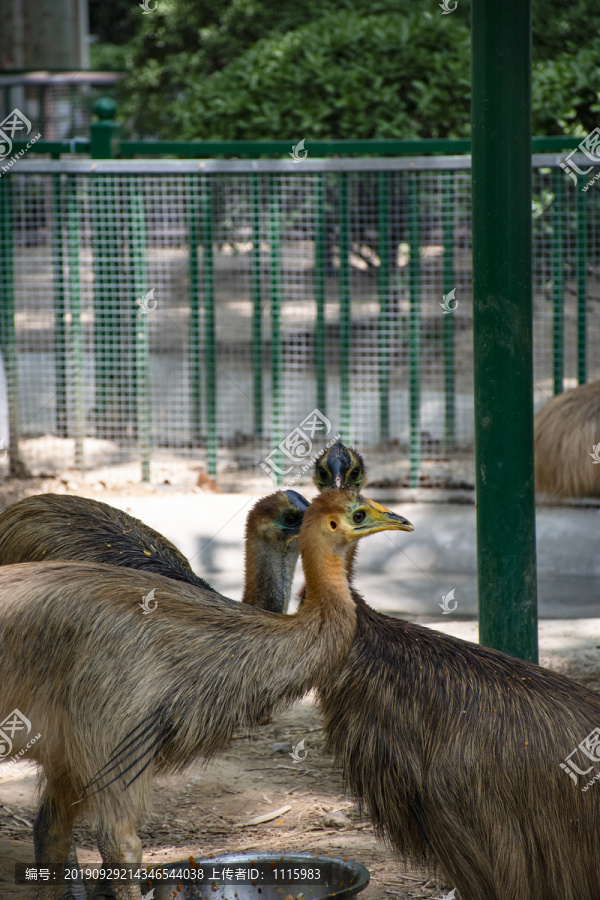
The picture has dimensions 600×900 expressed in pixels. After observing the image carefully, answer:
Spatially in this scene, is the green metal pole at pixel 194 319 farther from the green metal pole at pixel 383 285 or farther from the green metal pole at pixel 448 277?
the green metal pole at pixel 448 277

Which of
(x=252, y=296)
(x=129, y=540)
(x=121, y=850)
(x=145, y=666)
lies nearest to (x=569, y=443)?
(x=129, y=540)

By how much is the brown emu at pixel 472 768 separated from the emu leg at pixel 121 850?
530mm

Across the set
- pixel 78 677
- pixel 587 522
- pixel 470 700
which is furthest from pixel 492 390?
pixel 587 522

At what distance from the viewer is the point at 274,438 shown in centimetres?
730

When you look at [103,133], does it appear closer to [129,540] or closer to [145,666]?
[129,540]

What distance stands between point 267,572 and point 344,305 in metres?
4.02

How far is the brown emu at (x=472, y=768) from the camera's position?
259 centimetres

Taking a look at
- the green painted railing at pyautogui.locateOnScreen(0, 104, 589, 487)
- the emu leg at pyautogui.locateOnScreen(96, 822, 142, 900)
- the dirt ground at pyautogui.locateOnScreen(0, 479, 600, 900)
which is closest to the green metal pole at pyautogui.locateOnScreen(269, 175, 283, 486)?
the green painted railing at pyautogui.locateOnScreen(0, 104, 589, 487)

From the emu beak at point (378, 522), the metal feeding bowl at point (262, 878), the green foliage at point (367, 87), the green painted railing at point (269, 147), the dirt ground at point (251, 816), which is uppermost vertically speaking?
the green foliage at point (367, 87)

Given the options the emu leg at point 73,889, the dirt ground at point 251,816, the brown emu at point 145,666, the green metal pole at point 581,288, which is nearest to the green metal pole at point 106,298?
the green metal pole at point 581,288

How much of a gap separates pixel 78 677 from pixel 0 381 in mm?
5268

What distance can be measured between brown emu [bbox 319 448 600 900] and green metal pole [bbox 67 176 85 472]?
4.95 metres

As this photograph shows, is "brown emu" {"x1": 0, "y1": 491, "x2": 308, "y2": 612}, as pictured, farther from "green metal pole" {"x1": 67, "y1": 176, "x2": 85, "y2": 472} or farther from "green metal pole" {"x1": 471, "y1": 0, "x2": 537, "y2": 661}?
"green metal pole" {"x1": 67, "y1": 176, "x2": 85, "y2": 472}

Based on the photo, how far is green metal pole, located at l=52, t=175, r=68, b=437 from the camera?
7.38 m
